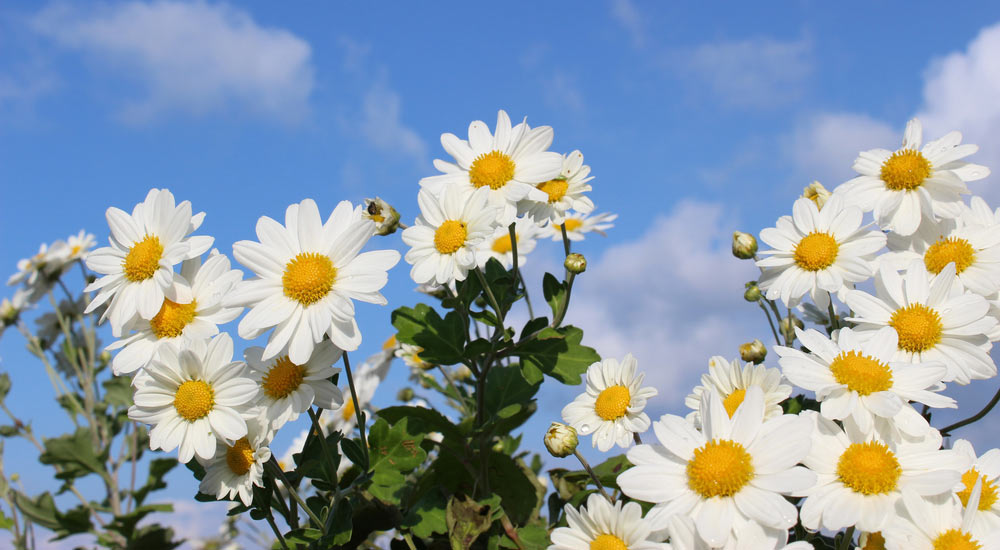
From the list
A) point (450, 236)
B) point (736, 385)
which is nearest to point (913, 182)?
point (736, 385)

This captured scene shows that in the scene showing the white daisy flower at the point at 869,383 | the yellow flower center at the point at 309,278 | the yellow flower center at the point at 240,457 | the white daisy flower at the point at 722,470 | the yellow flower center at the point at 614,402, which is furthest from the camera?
the yellow flower center at the point at 614,402

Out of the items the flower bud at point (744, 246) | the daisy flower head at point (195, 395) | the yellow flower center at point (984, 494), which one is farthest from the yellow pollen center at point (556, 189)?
the yellow flower center at point (984, 494)

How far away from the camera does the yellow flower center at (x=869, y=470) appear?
3.72ft

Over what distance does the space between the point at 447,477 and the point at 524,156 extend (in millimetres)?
783

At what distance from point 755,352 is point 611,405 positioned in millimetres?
400

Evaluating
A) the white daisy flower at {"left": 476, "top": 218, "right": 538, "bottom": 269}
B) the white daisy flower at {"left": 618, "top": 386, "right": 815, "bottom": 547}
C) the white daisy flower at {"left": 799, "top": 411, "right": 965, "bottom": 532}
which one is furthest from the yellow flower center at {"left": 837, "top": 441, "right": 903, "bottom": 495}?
the white daisy flower at {"left": 476, "top": 218, "right": 538, "bottom": 269}

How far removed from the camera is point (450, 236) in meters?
1.43

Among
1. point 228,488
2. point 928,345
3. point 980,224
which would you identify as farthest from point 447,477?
point 980,224

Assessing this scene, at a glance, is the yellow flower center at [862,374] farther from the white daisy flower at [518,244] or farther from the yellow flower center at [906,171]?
the white daisy flower at [518,244]

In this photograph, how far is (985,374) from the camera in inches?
54.0

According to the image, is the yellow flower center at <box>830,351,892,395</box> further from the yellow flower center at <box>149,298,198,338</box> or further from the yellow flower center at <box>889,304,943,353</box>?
the yellow flower center at <box>149,298,198,338</box>

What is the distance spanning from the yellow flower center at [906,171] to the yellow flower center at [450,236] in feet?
3.14

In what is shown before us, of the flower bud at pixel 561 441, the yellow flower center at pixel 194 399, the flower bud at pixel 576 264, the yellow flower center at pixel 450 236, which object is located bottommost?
the flower bud at pixel 561 441

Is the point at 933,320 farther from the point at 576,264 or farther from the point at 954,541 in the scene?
the point at 576,264
